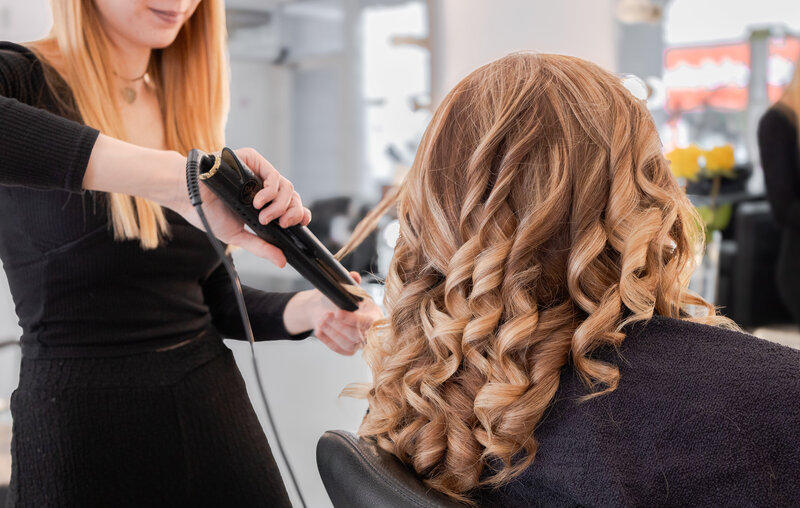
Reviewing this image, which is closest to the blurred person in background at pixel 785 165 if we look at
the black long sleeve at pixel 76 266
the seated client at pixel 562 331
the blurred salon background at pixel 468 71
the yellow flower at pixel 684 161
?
the blurred salon background at pixel 468 71

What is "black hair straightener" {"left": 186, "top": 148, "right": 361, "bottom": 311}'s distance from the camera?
676 millimetres

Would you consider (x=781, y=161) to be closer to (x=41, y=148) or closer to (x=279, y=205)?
(x=279, y=205)

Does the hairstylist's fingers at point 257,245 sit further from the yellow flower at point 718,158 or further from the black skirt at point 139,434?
the yellow flower at point 718,158

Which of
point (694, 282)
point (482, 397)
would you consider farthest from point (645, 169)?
point (694, 282)

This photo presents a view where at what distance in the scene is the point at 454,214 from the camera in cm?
73

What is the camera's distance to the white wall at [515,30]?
2.66 metres

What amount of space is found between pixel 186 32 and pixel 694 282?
6.06 ft

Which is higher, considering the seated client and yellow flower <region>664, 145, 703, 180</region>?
the seated client

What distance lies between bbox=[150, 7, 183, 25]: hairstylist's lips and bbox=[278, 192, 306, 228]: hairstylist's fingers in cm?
30

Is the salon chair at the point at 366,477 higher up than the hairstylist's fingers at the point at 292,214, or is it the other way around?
the hairstylist's fingers at the point at 292,214

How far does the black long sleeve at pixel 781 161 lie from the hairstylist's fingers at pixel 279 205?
216 cm

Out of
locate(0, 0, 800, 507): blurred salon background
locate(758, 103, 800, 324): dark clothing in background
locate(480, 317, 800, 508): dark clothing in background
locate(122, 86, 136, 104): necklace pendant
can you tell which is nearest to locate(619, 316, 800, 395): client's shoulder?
locate(480, 317, 800, 508): dark clothing in background

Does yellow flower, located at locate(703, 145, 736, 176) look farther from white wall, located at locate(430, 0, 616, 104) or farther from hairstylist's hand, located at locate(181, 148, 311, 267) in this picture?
hairstylist's hand, located at locate(181, 148, 311, 267)

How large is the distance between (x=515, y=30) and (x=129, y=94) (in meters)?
2.00
